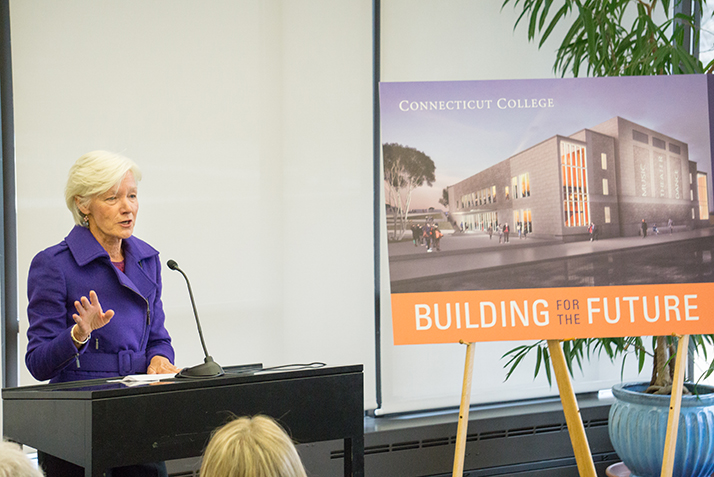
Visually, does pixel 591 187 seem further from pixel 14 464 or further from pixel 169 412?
pixel 14 464

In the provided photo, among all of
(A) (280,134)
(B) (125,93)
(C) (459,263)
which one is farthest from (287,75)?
(C) (459,263)

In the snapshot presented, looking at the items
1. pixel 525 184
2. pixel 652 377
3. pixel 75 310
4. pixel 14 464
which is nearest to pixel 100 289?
pixel 75 310

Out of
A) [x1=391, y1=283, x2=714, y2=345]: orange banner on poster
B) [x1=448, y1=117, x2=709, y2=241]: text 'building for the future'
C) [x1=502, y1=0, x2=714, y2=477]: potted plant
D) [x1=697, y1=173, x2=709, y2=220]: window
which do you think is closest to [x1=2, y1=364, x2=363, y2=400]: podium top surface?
[x1=391, y1=283, x2=714, y2=345]: orange banner on poster

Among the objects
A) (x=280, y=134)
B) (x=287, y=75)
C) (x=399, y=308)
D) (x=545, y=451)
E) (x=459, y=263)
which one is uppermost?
(x=287, y=75)

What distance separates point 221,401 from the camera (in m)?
1.42

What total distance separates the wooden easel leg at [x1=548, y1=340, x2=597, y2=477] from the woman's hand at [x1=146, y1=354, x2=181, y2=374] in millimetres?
1526

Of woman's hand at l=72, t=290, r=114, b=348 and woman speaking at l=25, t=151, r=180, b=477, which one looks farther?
woman speaking at l=25, t=151, r=180, b=477

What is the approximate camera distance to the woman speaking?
1.73 meters

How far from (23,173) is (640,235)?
8.85 ft

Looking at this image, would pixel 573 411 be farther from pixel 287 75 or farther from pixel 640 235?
pixel 287 75

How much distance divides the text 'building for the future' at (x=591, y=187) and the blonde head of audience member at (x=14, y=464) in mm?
1878

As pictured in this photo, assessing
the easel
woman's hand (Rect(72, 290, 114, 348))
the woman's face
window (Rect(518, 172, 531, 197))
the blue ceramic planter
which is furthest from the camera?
the blue ceramic planter

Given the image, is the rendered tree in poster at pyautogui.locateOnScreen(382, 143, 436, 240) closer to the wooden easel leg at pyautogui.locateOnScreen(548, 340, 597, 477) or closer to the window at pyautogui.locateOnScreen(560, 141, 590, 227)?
the window at pyautogui.locateOnScreen(560, 141, 590, 227)

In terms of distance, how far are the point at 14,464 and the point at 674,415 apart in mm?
2390
